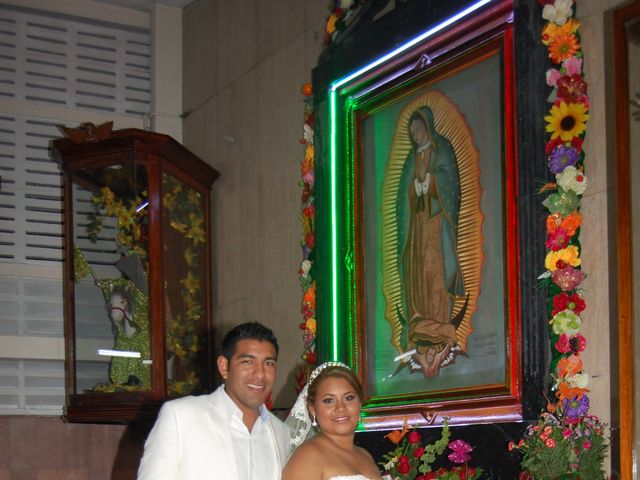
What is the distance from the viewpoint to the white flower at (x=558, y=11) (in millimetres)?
4406

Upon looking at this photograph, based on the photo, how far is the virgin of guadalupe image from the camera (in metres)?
5.00

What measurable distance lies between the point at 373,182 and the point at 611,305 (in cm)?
187

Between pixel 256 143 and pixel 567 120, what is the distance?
2.87m

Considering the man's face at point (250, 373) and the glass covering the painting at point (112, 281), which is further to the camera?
the glass covering the painting at point (112, 281)

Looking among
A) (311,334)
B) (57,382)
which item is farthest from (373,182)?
(57,382)

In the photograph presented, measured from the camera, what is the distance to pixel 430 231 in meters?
5.27

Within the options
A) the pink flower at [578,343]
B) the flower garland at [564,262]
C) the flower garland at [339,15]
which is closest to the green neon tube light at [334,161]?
the flower garland at [339,15]

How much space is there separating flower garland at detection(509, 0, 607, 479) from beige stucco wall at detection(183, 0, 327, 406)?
2.19m

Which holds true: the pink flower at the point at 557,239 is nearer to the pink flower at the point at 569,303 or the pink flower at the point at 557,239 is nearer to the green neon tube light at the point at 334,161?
the pink flower at the point at 569,303

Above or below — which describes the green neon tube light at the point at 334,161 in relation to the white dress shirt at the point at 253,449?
above

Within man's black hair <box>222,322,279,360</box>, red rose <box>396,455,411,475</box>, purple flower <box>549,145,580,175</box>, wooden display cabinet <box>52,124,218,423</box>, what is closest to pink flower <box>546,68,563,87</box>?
purple flower <box>549,145,580,175</box>

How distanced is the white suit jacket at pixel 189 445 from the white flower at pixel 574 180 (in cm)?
164

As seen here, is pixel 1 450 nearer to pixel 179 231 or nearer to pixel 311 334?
pixel 179 231

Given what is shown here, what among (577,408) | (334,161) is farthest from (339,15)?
(577,408)
